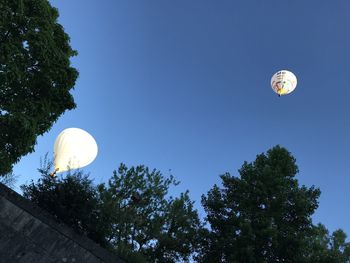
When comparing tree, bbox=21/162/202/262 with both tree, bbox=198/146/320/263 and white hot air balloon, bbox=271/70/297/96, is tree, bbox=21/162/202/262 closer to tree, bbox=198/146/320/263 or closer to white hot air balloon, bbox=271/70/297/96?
tree, bbox=198/146/320/263

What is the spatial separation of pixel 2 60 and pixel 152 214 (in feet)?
46.6

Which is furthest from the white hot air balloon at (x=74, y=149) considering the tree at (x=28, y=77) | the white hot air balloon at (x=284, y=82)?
the white hot air balloon at (x=284, y=82)

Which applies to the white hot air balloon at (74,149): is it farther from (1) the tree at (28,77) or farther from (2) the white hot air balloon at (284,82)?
(2) the white hot air balloon at (284,82)

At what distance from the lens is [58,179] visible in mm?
12062

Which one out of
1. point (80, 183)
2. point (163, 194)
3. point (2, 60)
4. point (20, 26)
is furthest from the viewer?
point (163, 194)

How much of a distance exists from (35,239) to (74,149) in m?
14.6

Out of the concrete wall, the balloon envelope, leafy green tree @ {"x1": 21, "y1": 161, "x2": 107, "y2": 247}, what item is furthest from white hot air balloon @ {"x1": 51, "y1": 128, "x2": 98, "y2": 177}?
the concrete wall


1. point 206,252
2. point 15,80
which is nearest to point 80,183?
point 15,80

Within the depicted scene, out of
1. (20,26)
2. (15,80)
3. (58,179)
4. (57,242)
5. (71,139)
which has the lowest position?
(57,242)

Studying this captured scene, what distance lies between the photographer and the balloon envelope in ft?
74.8

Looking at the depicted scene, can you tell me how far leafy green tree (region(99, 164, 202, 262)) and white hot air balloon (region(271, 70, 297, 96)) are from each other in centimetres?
1172

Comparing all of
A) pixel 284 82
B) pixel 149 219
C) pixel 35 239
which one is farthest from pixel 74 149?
pixel 284 82

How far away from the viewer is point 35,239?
9086 millimetres

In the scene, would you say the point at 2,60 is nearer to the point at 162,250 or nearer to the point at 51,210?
the point at 51,210
